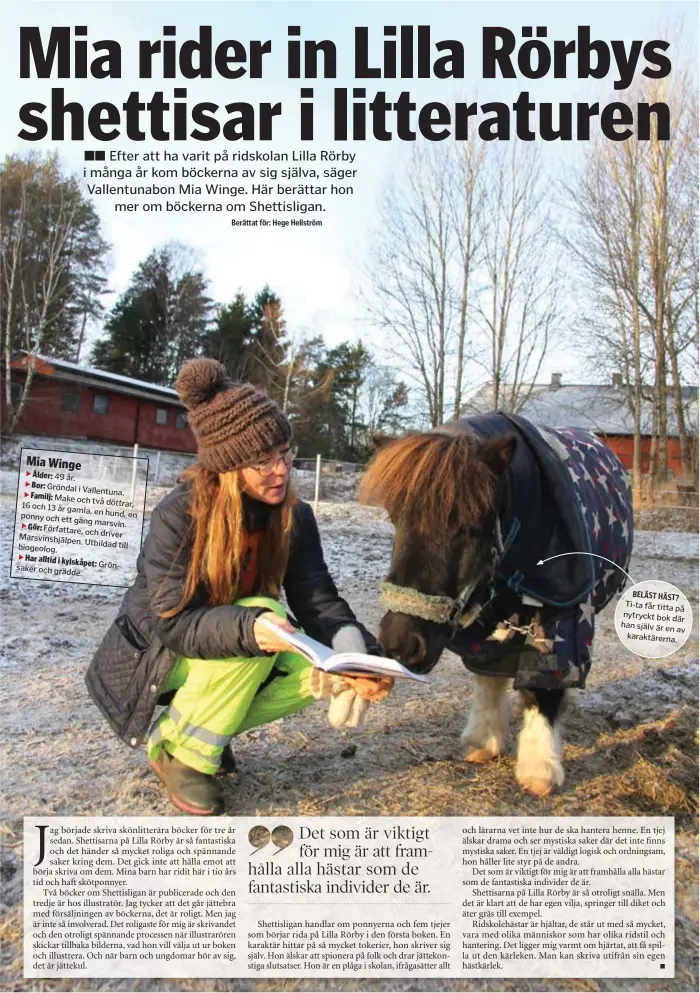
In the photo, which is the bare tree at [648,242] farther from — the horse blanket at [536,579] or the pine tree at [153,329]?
the pine tree at [153,329]

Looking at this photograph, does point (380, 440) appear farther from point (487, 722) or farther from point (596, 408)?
point (596, 408)

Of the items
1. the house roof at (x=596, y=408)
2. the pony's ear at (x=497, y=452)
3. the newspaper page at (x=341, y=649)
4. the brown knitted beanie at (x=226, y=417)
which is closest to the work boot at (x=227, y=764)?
the newspaper page at (x=341, y=649)

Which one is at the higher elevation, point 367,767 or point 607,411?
point 607,411

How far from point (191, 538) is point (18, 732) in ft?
3.88

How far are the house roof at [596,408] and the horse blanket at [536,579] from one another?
4.15m

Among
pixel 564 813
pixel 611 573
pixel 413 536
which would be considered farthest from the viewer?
pixel 611 573

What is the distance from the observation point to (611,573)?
2760 mm

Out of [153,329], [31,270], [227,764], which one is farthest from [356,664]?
[153,329]

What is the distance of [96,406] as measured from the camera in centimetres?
1155

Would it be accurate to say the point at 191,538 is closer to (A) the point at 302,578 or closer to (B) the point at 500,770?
(A) the point at 302,578

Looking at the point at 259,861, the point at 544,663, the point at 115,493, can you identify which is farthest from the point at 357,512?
the point at 259,861

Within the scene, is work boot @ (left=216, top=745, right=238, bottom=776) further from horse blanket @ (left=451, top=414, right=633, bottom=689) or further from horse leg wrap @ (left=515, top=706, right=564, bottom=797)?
horse leg wrap @ (left=515, top=706, right=564, bottom=797)

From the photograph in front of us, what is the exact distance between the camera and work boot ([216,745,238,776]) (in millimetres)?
2327
